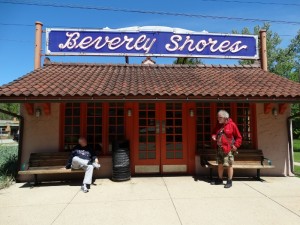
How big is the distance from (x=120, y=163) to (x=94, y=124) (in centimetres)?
151

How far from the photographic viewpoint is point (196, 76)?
28.3ft

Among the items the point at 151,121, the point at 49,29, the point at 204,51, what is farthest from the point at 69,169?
the point at 204,51

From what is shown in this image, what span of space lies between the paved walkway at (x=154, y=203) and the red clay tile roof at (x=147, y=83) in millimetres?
2260

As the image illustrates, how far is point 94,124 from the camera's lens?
24.7ft

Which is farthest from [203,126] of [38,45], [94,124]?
[38,45]

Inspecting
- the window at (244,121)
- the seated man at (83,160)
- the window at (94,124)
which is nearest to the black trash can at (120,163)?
the seated man at (83,160)

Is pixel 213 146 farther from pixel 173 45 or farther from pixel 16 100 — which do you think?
pixel 16 100

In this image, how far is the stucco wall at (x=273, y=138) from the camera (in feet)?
25.0

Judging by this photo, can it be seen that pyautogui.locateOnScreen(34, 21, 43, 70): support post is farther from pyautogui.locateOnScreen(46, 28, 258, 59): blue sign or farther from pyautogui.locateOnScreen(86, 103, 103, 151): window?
pyautogui.locateOnScreen(86, 103, 103, 151): window

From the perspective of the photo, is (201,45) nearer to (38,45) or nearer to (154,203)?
(38,45)

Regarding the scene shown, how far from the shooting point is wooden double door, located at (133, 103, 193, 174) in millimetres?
7582

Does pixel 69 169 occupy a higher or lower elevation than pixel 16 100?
lower

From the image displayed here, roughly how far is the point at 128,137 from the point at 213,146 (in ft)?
8.53

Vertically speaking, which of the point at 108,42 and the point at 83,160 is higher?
the point at 108,42
